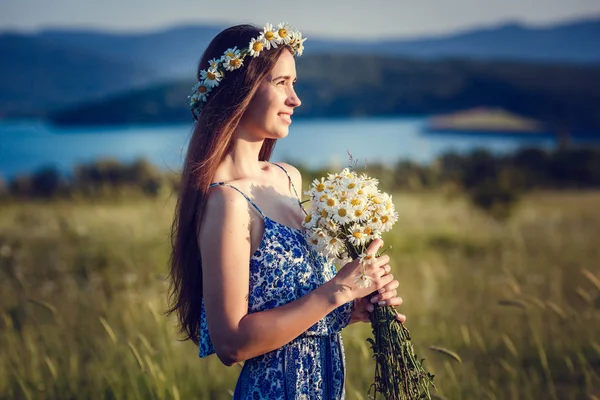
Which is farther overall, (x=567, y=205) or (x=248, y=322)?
(x=567, y=205)

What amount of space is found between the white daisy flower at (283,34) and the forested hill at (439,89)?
19.9 metres

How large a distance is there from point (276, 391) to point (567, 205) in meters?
17.0

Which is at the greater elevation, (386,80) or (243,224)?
(386,80)

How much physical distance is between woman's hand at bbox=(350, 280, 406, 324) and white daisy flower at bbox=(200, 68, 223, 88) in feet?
3.30

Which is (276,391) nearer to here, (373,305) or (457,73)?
(373,305)

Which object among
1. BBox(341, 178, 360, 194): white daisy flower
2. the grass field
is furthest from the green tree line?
BBox(341, 178, 360, 194): white daisy flower

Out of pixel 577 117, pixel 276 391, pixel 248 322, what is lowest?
pixel 276 391

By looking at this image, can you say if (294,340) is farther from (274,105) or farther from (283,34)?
(283,34)

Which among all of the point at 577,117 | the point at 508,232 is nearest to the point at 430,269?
the point at 508,232

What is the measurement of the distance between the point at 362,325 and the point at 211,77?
4.14m

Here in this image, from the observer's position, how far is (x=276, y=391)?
246cm

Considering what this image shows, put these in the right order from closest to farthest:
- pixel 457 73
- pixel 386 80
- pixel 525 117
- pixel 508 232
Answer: pixel 508 232 < pixel 525 117 < pixel 386 80 < pixel 457 73

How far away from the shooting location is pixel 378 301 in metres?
2.43

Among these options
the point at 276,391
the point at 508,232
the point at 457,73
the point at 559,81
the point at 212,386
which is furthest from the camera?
the point at 457,73
